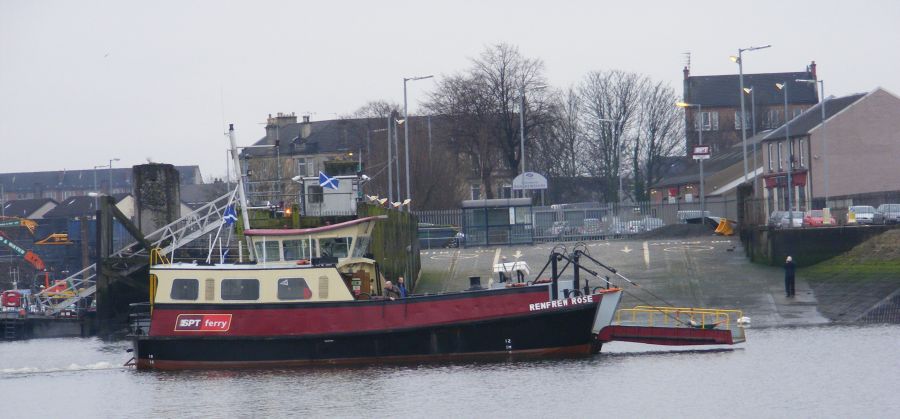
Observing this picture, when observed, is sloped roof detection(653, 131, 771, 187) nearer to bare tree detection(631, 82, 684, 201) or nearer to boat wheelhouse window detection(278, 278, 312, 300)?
bare tree detection(631, 82, 684, 201)

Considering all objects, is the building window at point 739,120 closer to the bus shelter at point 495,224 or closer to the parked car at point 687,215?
the parked car at point 687,215

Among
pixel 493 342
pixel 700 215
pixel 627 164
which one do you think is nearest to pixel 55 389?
pixel 493 342

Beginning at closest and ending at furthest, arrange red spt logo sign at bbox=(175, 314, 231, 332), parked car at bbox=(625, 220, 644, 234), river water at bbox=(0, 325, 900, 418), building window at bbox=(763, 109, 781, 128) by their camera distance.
A: river water at bbox=(0, 325, 900, 418) < red spt logo sign at bbox=(175, 314, 231, 332) < parked car at bbox=(625, 220, 644, 234) < building window at bbox=(763, 109, 781, 128)

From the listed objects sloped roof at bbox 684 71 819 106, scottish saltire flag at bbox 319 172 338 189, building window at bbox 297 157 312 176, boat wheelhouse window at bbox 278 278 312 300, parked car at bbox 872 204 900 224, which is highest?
sloped roof at bbox 684 71 819 106

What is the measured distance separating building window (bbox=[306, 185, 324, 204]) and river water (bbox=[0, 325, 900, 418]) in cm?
660

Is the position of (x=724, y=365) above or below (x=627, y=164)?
below

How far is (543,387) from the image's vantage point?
1059 inches

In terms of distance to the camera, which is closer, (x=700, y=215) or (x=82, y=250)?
(x=700, y=215)

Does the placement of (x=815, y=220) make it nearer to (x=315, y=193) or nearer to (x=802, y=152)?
(x=315, y=193)

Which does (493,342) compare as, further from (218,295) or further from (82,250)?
(82,250)

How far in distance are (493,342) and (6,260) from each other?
54467 mm

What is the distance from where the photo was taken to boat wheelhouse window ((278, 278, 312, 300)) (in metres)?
30.5

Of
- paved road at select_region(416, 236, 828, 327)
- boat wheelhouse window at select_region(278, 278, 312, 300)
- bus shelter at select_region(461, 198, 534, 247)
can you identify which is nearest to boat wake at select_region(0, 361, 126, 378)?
boat wheelhouse window at select_region(278, 278, 312, 300)

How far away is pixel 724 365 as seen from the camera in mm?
29297
